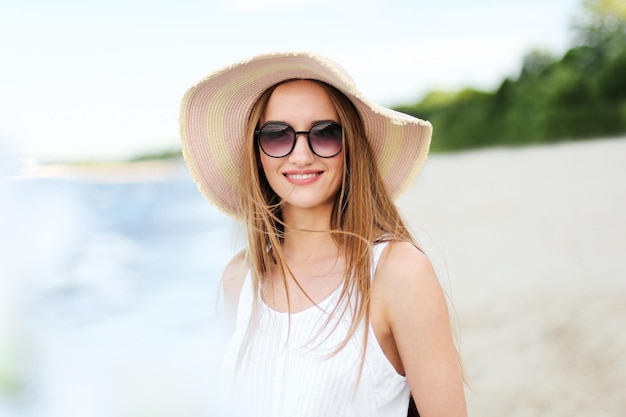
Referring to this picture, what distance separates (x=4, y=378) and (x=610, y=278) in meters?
7.01

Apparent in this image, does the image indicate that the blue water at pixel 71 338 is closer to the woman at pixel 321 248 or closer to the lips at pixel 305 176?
the woman at pixel 321 248

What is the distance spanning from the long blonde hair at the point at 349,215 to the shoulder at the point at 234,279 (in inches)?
2.4

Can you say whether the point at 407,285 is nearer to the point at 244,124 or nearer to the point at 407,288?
the point at 407,288

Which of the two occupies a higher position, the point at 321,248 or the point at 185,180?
the point at 321,248

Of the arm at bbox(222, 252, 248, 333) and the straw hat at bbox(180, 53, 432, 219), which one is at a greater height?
the straw hat at bbox(180, 53, 432, 219)

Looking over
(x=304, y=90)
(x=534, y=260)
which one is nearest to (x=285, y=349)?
(x=304, y=90)

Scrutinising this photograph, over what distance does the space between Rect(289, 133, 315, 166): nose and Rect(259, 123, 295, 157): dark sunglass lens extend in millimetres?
16

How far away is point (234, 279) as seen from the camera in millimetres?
1882

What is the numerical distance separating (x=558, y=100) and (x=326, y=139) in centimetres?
2614

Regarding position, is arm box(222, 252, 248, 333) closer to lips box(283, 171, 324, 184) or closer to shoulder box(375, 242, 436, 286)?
lips box(283, 171, 324, 184)

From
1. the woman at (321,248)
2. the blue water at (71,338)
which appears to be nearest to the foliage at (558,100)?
the woman at (321,248)

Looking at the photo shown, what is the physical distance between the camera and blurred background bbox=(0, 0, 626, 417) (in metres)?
0.58

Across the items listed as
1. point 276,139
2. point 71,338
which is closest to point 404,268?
point 276,139

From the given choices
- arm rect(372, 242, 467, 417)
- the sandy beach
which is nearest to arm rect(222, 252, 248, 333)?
the sandy beach
